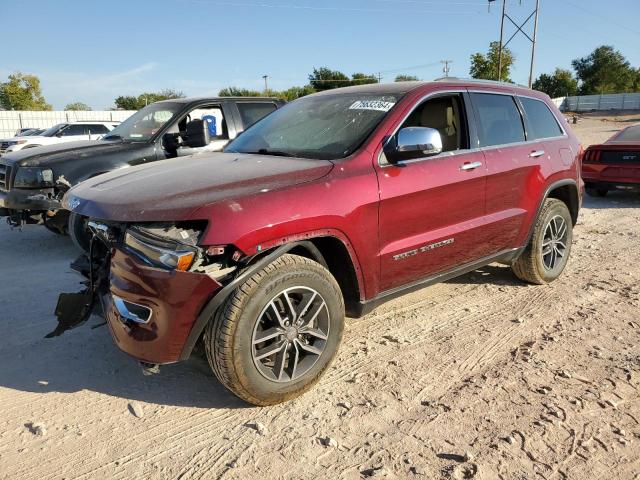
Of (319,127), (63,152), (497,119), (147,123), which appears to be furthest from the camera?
(147,123)

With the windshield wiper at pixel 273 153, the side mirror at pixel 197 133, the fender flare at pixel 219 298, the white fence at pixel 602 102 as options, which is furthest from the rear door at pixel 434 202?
the white fence at pixel 602 102

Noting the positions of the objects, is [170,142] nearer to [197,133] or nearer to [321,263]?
[197,133]

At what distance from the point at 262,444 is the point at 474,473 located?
104 cm

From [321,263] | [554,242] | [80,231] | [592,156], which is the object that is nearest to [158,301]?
[321,263]

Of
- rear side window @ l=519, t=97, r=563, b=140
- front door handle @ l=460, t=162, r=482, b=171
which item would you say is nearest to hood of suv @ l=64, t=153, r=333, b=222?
front door handle @ l=460, t=162, r=482, b=171

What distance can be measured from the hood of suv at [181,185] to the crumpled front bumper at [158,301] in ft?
0.90

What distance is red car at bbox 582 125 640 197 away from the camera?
9.15m

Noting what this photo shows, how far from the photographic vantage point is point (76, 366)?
135 inches

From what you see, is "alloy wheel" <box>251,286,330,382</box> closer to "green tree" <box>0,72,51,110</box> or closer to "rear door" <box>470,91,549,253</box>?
"rear door" <box>470,91,549,253</box>

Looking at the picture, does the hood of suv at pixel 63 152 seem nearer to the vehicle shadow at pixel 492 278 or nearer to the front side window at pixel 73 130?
the vehicle shadow at pixel 492 278

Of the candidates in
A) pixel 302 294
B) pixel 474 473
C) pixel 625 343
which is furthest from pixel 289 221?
pixel 625 343

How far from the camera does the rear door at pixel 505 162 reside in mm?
4109

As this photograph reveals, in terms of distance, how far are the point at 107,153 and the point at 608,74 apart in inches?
3336

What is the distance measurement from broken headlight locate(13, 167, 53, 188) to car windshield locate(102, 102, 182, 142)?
3.97 feet
